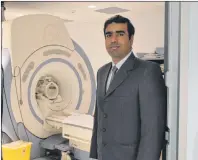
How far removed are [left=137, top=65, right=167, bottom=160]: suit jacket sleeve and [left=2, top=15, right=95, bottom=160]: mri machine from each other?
1.30 metres

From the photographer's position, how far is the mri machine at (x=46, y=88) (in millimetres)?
2463

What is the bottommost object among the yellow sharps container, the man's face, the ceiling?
the yellow sharps container

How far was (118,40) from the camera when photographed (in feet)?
4.43

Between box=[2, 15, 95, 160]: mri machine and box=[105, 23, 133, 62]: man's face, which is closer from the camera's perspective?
box=[105, 23, 133, 62]: man's face

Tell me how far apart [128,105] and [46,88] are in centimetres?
174

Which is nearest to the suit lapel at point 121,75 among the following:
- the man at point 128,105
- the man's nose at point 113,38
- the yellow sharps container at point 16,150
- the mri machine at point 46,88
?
the man at point 128,105

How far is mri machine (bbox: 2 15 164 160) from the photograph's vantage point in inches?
97.0

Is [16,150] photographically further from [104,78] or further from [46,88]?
[104,78]

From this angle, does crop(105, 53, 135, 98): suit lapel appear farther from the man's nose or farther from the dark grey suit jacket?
the man's nose

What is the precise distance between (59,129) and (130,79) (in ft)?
6.21

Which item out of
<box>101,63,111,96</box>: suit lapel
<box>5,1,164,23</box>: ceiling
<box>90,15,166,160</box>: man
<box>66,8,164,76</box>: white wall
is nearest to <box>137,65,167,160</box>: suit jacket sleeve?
<box>90,15,166,160</box>: man

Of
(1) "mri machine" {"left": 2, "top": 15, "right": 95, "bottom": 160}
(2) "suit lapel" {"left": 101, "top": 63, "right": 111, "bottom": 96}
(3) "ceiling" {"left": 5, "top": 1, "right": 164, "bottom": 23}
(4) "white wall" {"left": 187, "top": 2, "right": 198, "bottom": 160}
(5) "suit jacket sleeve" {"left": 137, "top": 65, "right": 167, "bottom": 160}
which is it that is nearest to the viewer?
(4) "white wall" {"left": 187, "top": 2, "right": 198, "bottom": 160}

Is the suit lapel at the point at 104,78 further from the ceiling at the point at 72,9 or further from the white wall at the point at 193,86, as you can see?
the ceiling at the point at 72,9

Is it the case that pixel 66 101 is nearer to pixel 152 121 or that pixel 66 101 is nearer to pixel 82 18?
pixel 82 18
